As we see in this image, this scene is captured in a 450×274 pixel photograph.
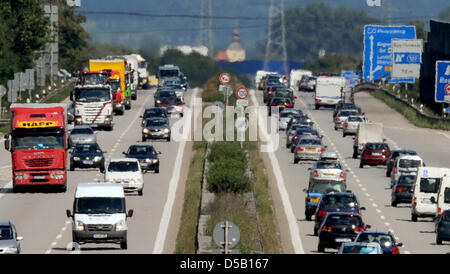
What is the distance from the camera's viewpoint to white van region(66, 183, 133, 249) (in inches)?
1405

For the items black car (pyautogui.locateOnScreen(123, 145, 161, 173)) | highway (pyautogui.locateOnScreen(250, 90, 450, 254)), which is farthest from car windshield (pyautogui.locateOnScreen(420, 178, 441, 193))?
black car (pyautogui.locateOnScreen(123, 145, 161, 173))

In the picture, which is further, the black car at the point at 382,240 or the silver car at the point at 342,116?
the silver car at the point at 342,116

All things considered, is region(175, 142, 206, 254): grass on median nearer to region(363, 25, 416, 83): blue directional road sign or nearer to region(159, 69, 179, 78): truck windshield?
region(363, 25, 416, 83): blue directional road sign

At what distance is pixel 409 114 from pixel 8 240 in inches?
2584

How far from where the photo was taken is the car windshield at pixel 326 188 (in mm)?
44953

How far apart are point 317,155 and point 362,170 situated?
269 centimetres

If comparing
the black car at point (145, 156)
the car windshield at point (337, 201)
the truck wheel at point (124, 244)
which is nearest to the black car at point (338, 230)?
the car windshield at point (337, 201)

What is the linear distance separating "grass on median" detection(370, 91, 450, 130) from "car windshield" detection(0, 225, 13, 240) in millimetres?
56765

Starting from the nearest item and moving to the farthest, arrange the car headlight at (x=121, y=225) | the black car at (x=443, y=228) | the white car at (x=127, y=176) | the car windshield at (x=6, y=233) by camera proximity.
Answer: the car windshield at (x=6, y=233) → the car headlight at (x=121, y=225) → the black car at (x=443, y=228) → the white car at (x=127, y=176)

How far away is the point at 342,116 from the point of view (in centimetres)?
8412

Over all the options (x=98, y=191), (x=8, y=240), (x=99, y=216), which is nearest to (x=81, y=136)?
(x=98, y=191)

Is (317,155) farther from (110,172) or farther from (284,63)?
(284,63)

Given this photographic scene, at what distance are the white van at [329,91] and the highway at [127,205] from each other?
29082mm

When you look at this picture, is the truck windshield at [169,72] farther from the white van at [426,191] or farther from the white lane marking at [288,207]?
the white van at [426,191]
